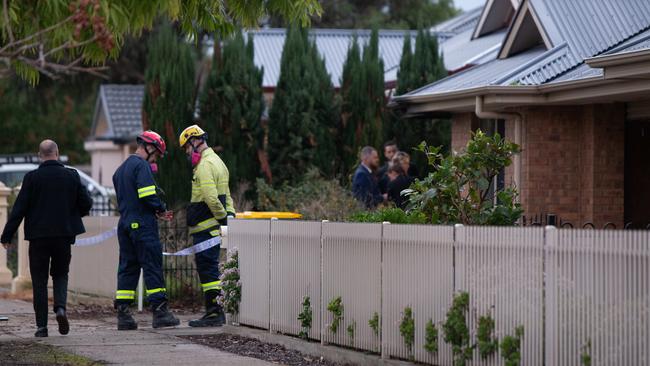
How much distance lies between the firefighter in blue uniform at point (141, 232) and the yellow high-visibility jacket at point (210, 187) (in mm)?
386

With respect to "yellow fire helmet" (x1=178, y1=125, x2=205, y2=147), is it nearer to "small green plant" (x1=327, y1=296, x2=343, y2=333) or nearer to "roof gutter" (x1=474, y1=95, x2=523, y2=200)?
"small green plant" (x1=327, y1=296, x2=343, y2=333)

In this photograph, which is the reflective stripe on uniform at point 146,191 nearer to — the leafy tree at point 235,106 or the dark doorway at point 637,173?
the dark doorway at point 637,173

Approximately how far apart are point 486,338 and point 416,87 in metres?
13.2

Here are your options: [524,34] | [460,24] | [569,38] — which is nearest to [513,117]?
[569,38]

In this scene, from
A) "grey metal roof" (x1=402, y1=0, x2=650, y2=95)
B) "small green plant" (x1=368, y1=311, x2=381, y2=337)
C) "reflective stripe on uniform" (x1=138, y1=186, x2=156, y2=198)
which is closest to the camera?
"small green plant" (x1=368, y1=311, x2=381, y2=337)

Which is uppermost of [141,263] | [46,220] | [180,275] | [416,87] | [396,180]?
[416,87]

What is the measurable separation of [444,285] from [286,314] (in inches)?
103

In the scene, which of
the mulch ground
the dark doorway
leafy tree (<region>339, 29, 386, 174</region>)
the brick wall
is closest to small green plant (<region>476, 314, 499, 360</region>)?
the mulch ground

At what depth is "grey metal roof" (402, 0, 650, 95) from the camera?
15039mm

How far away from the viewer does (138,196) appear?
12.0m

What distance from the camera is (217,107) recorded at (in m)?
20.9

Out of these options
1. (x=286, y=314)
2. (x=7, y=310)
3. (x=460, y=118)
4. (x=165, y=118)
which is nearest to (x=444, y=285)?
(x=286, y=314)

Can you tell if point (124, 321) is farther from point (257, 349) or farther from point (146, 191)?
point (257, 349)

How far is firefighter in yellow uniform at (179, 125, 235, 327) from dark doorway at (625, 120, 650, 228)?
5.66 m
